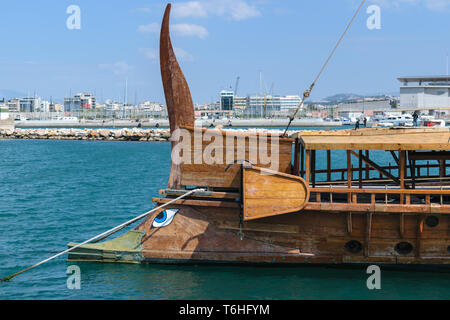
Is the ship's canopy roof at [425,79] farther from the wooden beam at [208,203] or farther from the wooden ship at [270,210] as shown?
the wooden beam at [208,203]

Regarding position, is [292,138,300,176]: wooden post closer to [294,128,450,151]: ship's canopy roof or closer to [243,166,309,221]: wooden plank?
[294,128,450,151]: ship's canopy roof

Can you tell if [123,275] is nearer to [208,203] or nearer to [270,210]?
[208,203]

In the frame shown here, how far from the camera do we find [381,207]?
39.4ft

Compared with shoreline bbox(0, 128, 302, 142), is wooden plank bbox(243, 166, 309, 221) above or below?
below

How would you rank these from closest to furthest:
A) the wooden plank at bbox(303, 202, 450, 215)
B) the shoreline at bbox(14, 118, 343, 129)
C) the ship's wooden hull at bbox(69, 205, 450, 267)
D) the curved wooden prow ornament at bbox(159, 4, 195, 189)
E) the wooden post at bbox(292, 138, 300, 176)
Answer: the wooden plank at bbox(303, 202, 450, 215) → the ship's wooden hull at bbox(69, 205, 450, 267) → the curved wooden prow ornament at bbox(159, 4, 195, 189) → the wooden post at bbox(292, 138, 300, 176) → the shoreline at bbox(14, 118, 343, 129)

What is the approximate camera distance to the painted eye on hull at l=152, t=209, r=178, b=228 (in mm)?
13211

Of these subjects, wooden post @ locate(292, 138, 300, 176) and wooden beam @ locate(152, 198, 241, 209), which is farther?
wooden post @ locate(292, 138, 300, 176)

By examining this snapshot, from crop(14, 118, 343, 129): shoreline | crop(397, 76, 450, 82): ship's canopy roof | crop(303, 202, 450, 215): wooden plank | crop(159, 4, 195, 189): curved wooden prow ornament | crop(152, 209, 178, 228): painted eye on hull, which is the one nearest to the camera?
crop(303, 202, 450, 215): wooden plank

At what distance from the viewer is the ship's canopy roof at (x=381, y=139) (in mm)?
11922

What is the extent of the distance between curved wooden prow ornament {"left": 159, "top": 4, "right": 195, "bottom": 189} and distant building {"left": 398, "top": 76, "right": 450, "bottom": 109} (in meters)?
74.2

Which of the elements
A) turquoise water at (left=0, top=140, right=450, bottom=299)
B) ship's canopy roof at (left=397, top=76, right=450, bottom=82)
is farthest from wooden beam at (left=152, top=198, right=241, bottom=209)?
ship's canopy roof at (left=397, top=76, right=450, bottom=82)
